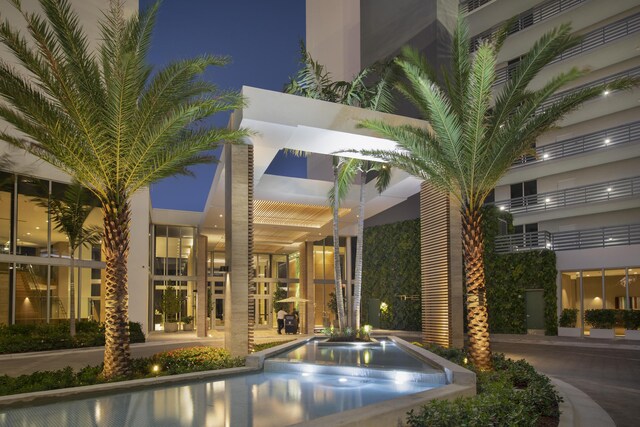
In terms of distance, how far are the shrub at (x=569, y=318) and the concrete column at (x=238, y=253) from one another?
1955 centimetres

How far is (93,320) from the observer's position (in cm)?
2445

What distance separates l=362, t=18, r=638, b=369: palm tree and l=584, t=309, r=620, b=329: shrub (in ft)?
53.3

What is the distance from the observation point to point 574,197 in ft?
105

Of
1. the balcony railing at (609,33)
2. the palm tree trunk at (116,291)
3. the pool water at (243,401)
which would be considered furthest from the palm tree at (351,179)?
the balcony railing at (609,33)

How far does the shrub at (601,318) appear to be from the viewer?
26141 millimetres

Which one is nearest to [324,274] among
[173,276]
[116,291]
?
[173,276]

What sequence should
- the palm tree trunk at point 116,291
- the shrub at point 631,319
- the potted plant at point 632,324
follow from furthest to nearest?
the shrub at point 631,319, the potted plant at point 632,324, the palm tree trunk at point 116,291

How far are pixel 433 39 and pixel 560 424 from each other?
3427cm

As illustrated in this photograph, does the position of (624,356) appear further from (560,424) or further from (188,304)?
(188,304)

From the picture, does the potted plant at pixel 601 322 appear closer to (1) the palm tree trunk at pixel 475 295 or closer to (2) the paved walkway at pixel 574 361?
(2) the paved walkway at pixel 574 361

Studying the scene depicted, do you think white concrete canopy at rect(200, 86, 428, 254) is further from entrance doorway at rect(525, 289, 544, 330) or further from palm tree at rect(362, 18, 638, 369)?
entrance doorway at rect(525, 289, 544, 330)

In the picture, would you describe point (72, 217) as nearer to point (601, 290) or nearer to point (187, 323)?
point (187, 323)

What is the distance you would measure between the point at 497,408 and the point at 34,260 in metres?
20.1

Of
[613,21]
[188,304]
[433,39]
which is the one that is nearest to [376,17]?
[433,39]
